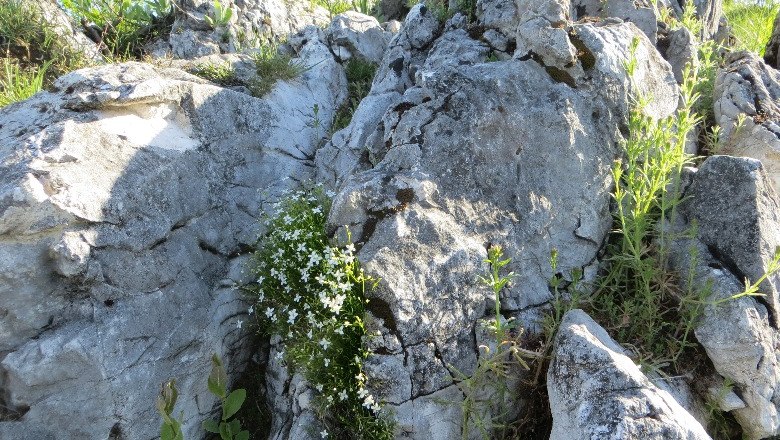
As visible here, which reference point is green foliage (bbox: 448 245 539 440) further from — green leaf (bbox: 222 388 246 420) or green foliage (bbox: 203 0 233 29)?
green foliage (bbox: 203 0 233 29)

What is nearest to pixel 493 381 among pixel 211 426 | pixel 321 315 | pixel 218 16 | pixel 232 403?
pixel 321 315

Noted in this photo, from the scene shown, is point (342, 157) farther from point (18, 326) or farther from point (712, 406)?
point (712, 406)

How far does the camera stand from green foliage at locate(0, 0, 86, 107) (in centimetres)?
704

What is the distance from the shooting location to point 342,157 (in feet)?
17.7

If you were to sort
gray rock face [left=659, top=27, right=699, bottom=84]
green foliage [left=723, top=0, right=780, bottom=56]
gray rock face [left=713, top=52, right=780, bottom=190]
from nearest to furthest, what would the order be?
gray rock face [left=713, top=52, right=780, bottom=190] < gray rock face [left=659, top=27, right=699, bottom=84] < green foliage [left=723, top=0, right=780, bottom=56]

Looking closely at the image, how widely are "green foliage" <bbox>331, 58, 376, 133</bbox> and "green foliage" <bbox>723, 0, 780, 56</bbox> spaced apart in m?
→ 4.22

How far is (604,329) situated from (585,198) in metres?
1.05

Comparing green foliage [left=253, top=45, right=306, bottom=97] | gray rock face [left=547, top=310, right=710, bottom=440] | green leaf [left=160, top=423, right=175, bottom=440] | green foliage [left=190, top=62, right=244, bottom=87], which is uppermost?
green foliage [left=190, top=62, right=244, bottom=87]

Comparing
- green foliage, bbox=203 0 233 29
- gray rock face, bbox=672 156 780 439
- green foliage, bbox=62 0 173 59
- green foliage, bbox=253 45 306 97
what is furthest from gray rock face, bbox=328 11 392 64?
gray rock face, bbox=672 156 780 439

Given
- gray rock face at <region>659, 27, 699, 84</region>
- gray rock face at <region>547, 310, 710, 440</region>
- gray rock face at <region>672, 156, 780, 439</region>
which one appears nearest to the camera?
gray rock face at <region>547, 310, 710, 440</region>

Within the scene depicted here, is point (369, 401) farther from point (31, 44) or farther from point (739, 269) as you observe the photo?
point (31, 44)

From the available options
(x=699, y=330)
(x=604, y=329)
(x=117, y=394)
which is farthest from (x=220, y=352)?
(x=699, y=330)

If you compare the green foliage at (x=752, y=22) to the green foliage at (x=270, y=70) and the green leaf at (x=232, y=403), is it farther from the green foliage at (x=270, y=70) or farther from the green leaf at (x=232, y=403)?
the green leaf at (x=232, y=403)

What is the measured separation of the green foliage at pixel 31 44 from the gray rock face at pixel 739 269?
6540 millimetres
